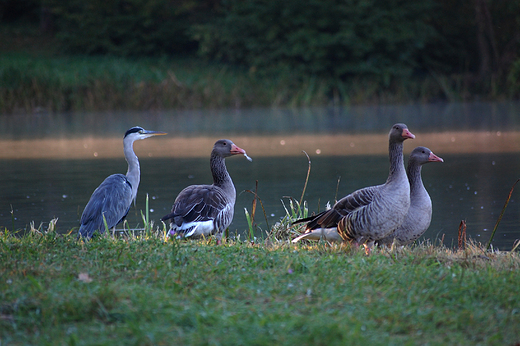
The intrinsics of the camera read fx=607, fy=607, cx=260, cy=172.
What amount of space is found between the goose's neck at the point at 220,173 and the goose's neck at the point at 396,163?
212 cm

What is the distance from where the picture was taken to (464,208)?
8.65 m

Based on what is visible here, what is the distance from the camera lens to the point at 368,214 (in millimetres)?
6039

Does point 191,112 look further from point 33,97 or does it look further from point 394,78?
point 394,78

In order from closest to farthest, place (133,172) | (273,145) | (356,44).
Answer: (133,172), (273,145), (356,44)

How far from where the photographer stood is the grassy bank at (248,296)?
347 centimetres

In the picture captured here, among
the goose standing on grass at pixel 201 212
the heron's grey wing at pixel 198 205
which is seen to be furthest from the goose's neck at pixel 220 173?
the heron's grey wing at pixel 198 205

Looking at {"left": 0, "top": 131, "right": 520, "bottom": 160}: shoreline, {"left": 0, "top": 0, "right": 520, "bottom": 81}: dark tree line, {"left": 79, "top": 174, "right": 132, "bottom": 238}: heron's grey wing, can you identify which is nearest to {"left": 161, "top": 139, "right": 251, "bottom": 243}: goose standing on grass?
{"left": 79, "top": 174, "right": 132, "bottom": 238}: heron's grey wing

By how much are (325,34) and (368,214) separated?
27.1 metres

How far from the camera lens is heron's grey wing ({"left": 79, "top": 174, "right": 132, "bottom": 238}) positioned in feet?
22.3

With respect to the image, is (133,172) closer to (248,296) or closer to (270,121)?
A: (248,296)

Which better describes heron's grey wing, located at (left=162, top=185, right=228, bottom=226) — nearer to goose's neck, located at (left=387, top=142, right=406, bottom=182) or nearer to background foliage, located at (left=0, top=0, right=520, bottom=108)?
goose's neck, located at (left=387, top=142, right=406, bottom=182)

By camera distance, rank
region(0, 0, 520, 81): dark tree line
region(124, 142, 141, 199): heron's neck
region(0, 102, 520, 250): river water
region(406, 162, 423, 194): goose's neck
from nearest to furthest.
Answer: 1. region(406, 162, 423, 194): goose's neck
2. region(124, 142, 141, 199): heron's neck
3. region(0, 102, 520, 250): river water
4. region(0, 0, 520, 81): dark tree line

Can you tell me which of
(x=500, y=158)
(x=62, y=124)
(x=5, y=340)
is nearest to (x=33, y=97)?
(x=62, y=124)

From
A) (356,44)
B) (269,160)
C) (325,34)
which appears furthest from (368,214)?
(325,34)
